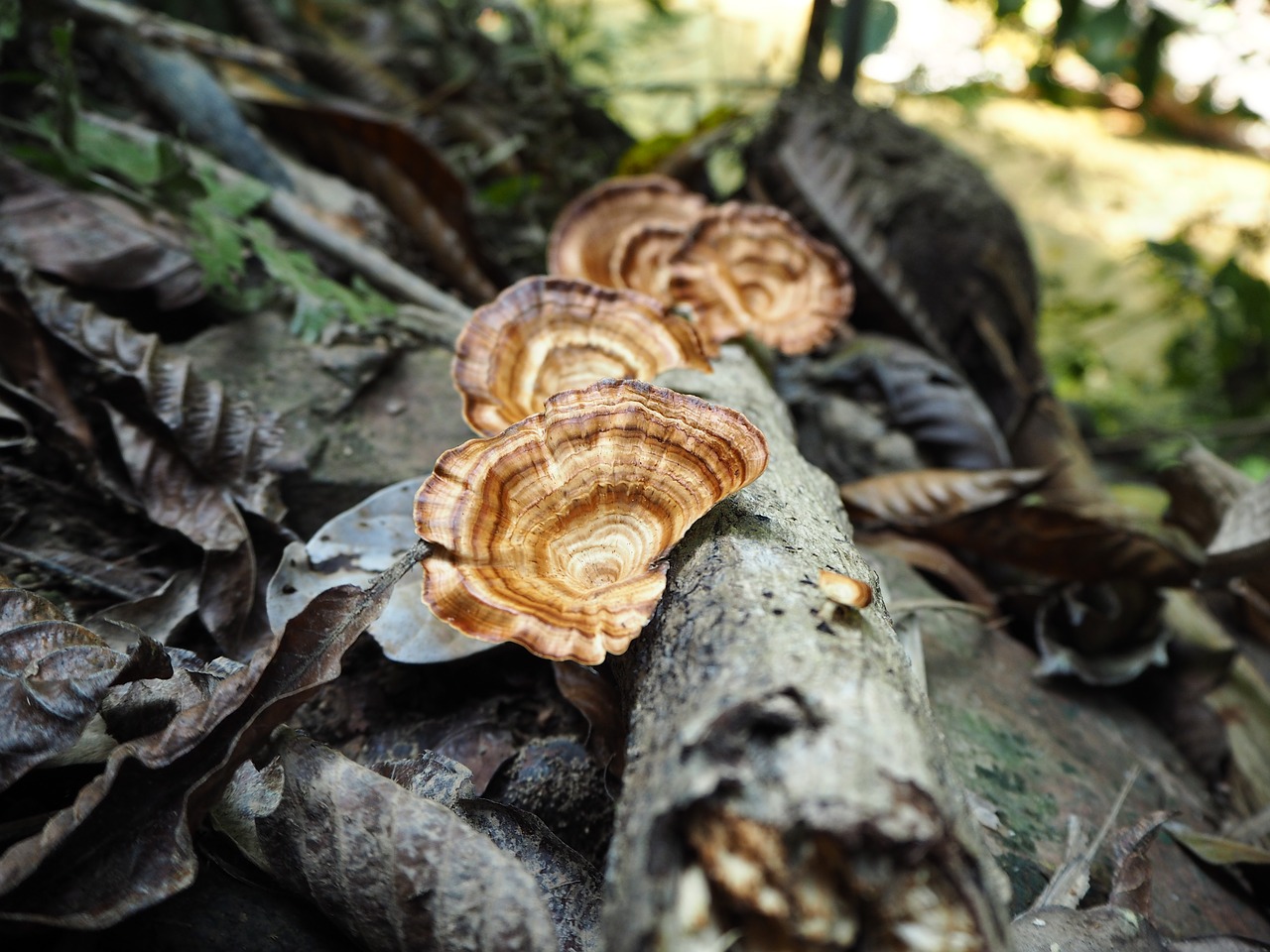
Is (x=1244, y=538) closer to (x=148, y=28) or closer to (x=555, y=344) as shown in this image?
(x=555, y=344)

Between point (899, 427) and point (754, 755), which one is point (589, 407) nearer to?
point (754, 755)

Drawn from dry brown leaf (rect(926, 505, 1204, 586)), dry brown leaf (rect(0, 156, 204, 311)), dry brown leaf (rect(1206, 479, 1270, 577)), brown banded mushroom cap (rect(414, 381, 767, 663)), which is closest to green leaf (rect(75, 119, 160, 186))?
dry brown leaf (rect(0, 156, 204, 311))

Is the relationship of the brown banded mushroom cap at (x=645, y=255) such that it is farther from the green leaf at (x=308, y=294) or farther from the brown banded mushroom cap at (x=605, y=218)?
the green leaf at (x=308, y=294)

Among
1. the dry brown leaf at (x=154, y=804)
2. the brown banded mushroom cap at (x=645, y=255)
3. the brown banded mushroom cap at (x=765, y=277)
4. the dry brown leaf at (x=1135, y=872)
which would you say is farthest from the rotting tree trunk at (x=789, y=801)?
the brown banded mushroom cap at (x=645, y=255)

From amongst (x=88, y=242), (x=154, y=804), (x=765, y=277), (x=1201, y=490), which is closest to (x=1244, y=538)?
(x=1201, y=490)

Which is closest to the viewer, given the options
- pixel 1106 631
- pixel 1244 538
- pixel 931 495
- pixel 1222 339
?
pixel 1244 538

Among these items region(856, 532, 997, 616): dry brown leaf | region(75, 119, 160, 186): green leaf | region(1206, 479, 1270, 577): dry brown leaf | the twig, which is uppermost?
the twig

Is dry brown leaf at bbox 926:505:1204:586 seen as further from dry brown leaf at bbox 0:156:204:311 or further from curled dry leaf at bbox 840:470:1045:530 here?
dry brown leaf at bbox 0:156:204:311

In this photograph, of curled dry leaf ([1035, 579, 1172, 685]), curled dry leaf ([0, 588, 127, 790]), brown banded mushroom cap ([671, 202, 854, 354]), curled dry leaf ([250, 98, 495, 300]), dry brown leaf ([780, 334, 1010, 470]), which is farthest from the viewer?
curled dry leaf ([250, 98, 495, 300])
